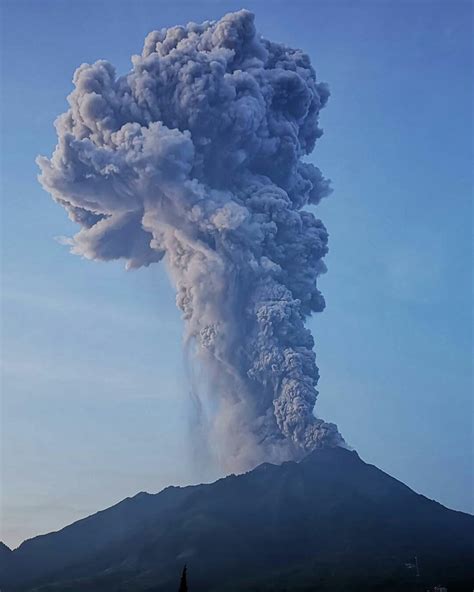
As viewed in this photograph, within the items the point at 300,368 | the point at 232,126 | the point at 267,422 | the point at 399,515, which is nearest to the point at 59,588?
the point at 267,422

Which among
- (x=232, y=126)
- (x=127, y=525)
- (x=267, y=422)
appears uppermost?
(x=232, y=126)

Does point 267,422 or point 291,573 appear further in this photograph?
point 267,422

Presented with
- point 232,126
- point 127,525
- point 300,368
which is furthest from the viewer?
point 127,525

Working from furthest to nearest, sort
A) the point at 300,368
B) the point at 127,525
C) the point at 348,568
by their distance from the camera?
the point at 127,525, the point at 300,368, the point at 348,568

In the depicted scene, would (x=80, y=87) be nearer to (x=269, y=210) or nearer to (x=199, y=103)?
(x=199, y=103)

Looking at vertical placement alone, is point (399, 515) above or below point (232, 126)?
below

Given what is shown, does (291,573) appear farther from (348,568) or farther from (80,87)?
(80,87)
